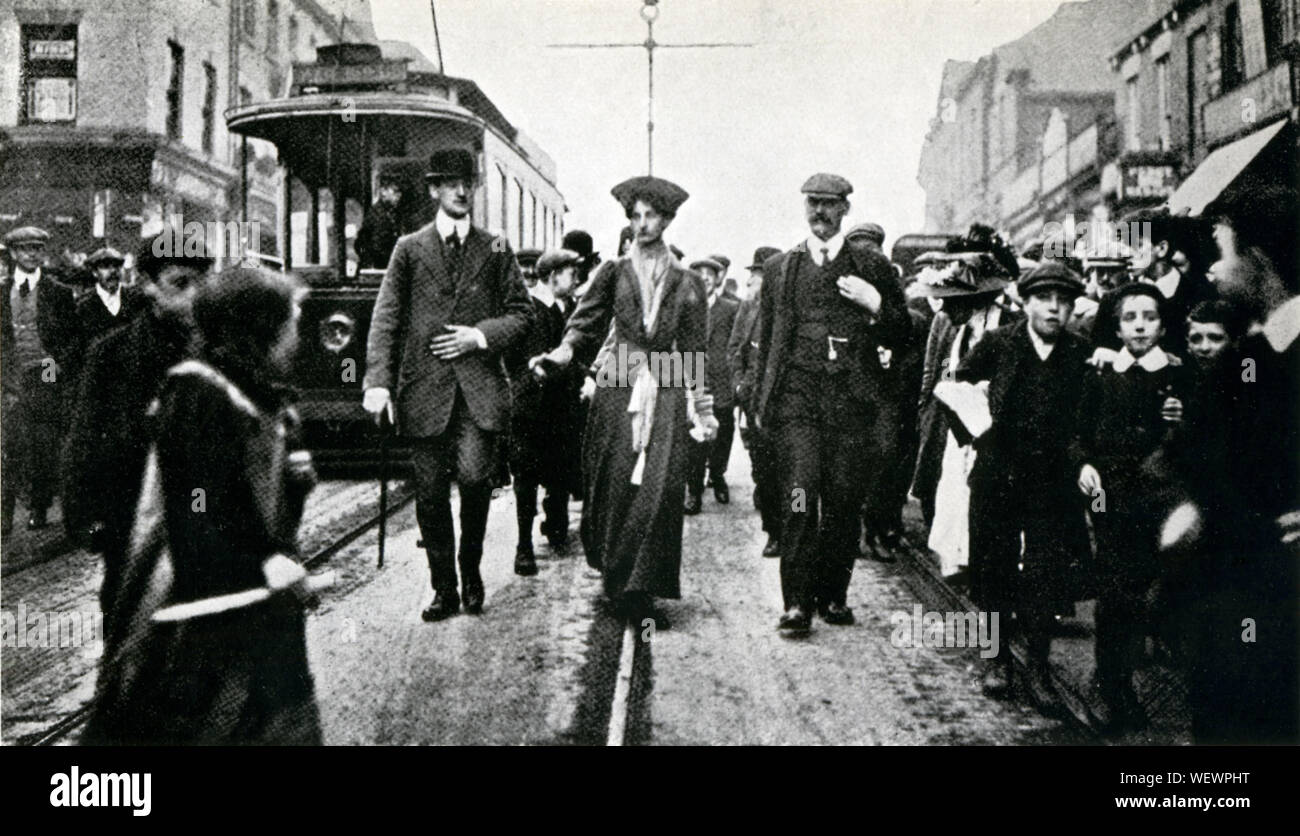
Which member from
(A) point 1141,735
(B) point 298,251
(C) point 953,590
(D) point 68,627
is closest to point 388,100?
(B) point 298,251

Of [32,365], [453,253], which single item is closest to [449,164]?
[453,253]

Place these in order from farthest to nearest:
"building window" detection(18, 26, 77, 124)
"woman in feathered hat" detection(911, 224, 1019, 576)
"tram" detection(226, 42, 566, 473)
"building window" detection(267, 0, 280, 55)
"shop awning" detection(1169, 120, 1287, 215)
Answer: "building window" detection(267, 0, 280, 55)
"tram" detection(226, 42, 566, 473)
"building window" detection(18, 26, 77, 124)
"woman in feathered hat" detection(911, 224, 1019, 576)
"shop awning" detection(1169, 120, 1287, 215)

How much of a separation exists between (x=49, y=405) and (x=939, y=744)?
4926mm

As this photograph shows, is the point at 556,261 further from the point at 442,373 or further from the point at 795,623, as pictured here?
the point at 795,623

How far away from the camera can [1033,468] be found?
3.93 meters

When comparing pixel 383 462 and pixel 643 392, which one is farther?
pixel 383 462

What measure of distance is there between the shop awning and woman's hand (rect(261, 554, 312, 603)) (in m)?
3.52

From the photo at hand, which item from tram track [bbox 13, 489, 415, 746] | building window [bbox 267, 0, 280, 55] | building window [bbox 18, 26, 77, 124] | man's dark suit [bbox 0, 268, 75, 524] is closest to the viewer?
tram track [bbox 13, 489, 415, 746]

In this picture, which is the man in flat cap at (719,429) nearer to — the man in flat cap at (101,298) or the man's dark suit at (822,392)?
the man's dark suit at (822,392)

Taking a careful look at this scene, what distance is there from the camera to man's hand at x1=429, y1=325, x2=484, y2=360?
15.0 feet

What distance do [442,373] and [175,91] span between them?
5549 millimetres

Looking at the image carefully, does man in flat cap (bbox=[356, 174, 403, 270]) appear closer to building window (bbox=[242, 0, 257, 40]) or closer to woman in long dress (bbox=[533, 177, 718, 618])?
building window (bbox=[242, 0, 257, 40])

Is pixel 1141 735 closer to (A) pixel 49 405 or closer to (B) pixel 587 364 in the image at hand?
(B) pixel 587 364

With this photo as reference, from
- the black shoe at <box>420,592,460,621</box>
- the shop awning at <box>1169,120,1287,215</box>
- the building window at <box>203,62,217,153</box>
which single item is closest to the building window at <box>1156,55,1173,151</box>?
the shop awning at <box>1169,120,1287,215</box>
